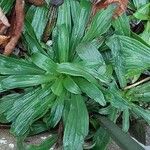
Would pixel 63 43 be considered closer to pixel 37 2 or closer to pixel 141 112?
pixel 37 2

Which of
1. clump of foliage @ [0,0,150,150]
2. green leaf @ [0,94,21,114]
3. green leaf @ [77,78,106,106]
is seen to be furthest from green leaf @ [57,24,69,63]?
green leaf @ [0,94,21,114]

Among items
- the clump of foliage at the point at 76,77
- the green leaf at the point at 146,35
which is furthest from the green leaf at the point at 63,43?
the green leaf at the point at 146,35

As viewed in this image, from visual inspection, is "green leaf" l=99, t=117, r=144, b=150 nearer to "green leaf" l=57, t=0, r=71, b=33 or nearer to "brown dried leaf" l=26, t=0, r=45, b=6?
"green leaf" l=57, t=0, r=71, b=33

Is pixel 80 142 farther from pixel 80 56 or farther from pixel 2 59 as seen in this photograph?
pixel 2 59

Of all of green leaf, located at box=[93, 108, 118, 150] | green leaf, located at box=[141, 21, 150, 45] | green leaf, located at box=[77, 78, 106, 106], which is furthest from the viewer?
green leaf, located at box=[141, 21, 150, 45]

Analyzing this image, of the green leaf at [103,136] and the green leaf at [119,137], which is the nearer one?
the green leaf at [119,137]

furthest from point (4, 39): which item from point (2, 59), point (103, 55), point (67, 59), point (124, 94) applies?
point (124, 94)

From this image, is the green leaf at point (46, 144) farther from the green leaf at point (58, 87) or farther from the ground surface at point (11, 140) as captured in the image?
the green leaf at point (58, 87)
